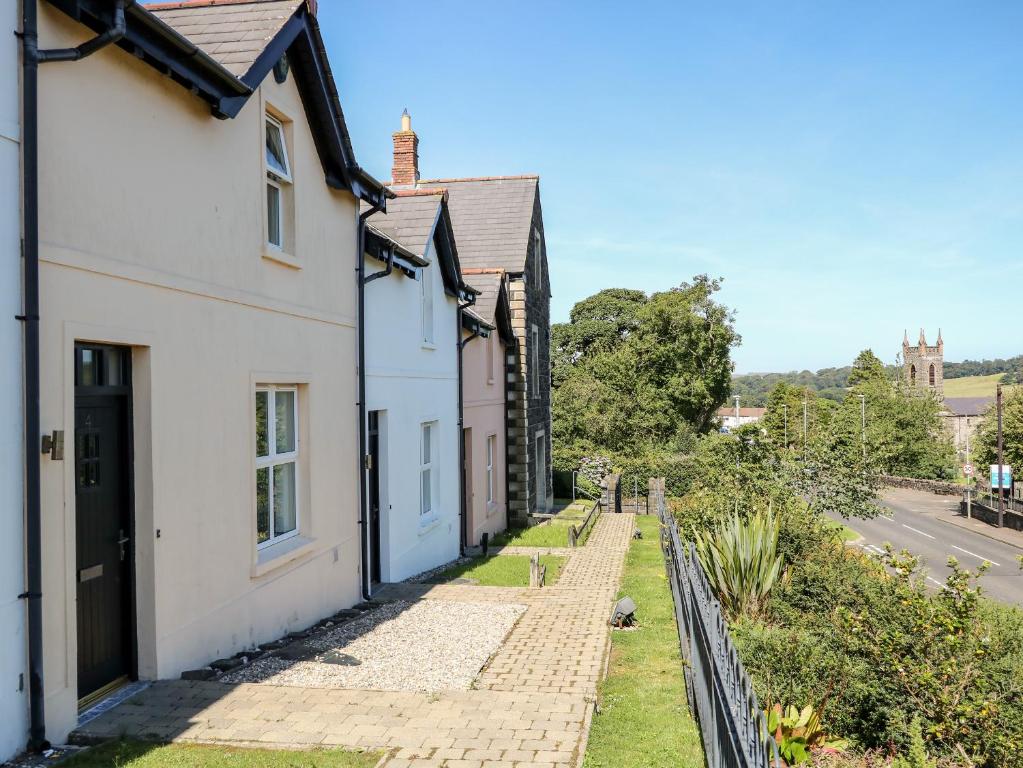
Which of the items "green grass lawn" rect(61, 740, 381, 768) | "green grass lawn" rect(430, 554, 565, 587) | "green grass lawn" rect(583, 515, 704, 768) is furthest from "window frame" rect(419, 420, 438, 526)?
"green grass lawn" rect(61, 740, 381, 768)

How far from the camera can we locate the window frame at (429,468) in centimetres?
1473

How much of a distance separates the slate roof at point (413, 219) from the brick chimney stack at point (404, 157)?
26.8 ft

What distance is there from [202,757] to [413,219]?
35.2ft

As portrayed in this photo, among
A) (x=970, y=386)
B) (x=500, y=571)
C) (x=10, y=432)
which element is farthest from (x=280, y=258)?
(x=970, y=386)

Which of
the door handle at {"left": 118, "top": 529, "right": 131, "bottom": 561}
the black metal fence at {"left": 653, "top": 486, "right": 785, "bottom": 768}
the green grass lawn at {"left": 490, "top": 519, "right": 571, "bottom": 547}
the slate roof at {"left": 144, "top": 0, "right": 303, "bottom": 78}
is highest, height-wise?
the slate roof at {"left": 144, "top": 0, "right": 303, "bottom": 78}

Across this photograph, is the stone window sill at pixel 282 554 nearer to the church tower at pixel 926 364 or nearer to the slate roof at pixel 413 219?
the slate roof at pixel 413 219

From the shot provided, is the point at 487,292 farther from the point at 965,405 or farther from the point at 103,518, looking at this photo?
the point at 965,405

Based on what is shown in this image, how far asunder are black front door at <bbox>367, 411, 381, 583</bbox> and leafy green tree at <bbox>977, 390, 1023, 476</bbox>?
152 ft

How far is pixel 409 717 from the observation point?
582 cm

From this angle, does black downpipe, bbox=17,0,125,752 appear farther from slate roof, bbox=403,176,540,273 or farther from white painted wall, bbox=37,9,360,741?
slate roof, bbox=403,176,540,273

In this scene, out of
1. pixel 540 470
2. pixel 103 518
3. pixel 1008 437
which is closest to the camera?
pixel 103 518

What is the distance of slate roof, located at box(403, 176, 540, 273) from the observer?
22906 millimetres

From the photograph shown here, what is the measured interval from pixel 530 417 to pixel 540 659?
15.9 metres

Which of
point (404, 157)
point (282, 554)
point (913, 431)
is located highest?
point (404, 157)
